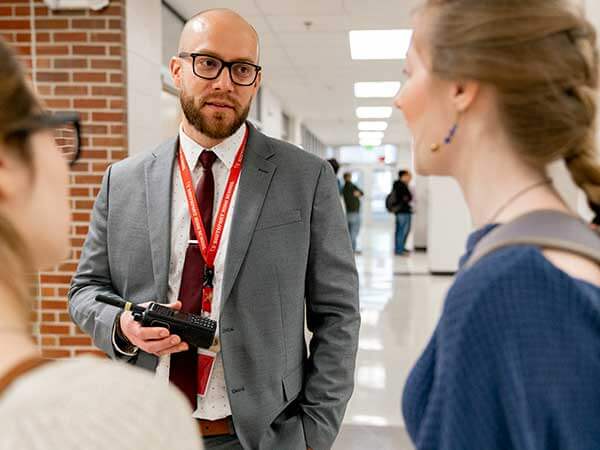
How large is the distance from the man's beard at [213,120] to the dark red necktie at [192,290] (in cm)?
14

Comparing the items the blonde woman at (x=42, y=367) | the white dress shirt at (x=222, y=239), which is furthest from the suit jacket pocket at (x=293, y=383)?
the blonde woman at (x=42, y=367)

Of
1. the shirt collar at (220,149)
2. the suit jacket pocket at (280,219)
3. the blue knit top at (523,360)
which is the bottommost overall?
the blue knit top at (523,360)

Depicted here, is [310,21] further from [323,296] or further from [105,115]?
[323,296]

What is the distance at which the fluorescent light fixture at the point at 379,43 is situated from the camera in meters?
6.34

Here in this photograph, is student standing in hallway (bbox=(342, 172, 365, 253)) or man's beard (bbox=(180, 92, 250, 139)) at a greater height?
man's beard (bbox=(180, 92, 250, 139))

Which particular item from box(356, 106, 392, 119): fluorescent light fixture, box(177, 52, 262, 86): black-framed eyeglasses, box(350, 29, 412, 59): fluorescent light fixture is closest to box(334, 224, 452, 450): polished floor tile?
box(177, 52, 262, 86): black-framed eyeglasses

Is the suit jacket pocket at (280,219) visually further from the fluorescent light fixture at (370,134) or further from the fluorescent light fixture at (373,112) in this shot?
the fluorescent light fixture at (370,134)

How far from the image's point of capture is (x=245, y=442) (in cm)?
140

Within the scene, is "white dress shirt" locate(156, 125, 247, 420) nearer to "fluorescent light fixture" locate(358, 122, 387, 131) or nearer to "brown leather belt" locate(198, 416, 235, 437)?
"brown leather belt" locate(198, 416, 235, 437)

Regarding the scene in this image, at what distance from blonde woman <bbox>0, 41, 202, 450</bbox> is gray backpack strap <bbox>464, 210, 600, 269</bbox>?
1.58 ft

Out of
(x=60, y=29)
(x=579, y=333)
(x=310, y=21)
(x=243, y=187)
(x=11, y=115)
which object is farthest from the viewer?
(x=310, y=21)

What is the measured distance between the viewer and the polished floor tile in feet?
11.1

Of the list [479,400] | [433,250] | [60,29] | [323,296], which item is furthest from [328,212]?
[433,250]

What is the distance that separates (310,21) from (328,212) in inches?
186
